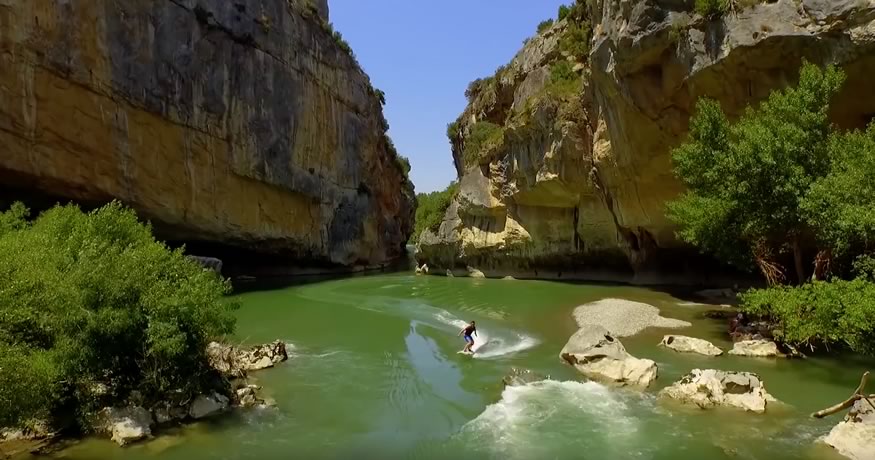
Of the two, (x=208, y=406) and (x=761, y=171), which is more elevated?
(x=761, y=171)

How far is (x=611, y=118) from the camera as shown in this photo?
28.6 m

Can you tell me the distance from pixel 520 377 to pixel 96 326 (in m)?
9.33

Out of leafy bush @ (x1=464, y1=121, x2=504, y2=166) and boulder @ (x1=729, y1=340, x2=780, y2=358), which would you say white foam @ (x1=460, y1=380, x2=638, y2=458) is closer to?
boulder @ (x1=729, y1=340, x2=780, y2=358)

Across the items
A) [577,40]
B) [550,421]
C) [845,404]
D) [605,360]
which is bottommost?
[550,421]

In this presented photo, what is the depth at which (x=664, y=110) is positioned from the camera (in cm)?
2531

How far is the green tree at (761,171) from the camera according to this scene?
54.3ft

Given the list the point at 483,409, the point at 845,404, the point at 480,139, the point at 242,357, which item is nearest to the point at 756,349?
the point at 845,404

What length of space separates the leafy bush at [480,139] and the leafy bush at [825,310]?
98.9 ft

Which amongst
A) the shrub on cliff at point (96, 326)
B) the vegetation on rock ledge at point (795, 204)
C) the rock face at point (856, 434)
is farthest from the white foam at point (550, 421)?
the shrub on cliff at point (96, 326)

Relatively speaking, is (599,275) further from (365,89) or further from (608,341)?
(365,89)

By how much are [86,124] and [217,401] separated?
907 inches

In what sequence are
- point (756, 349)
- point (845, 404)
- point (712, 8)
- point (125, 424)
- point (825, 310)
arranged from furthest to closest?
point (712, 8), point (756, 349), point (825, 310), point (125, 424), point (845, 404)

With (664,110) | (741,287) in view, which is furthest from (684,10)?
(741,287)

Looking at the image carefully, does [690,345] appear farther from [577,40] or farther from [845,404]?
[577,40]
